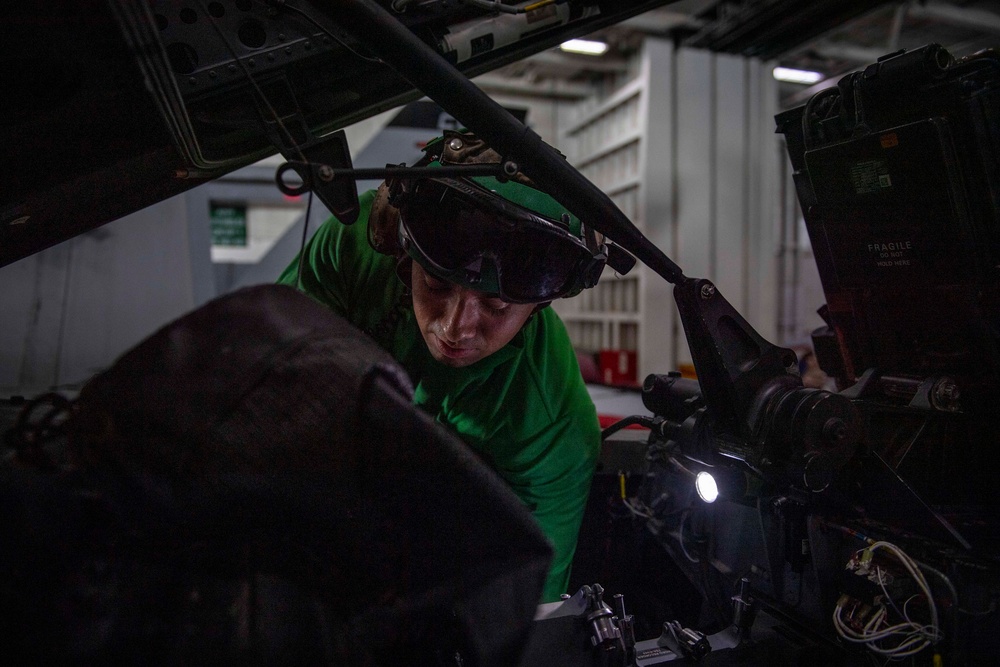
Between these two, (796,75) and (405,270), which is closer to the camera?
(405,270)

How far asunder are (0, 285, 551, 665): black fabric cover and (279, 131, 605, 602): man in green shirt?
0.61 m

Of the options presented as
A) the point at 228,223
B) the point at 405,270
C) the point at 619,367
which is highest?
the point at 228,223

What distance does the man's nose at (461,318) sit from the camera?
1.43m

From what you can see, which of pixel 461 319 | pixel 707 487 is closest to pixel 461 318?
pixel 461 319

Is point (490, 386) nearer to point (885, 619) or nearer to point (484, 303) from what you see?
point (484, 303)

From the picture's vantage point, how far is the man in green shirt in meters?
1.32

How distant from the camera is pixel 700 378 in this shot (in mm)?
1196

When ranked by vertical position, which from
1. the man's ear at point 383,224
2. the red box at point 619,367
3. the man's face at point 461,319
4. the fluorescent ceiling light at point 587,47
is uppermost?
the fluorescent ceiling light at point 587,47

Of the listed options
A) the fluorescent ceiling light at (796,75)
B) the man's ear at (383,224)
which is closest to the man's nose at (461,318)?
the man's ear at (383,224)

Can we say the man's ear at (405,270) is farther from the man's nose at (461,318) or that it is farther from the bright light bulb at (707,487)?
the bright light bulb at (707,487)

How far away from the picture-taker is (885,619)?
1047 millimetres

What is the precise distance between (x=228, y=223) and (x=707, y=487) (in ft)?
13.3

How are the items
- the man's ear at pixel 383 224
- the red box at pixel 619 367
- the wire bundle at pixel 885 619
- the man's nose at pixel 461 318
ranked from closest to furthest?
1. the wire bundle at pixel 885 619
2. the man's nose at pixel 461 318
3. the man's ear at pixel 383 224
4. the red box at pixel 619 367

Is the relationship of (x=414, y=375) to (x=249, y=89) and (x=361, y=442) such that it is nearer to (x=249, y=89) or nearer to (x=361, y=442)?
(x=249, y=89)
